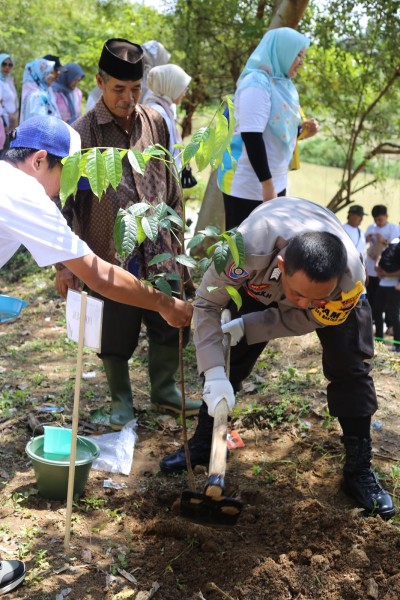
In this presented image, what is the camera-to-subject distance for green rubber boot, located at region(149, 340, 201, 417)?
4.13 metres

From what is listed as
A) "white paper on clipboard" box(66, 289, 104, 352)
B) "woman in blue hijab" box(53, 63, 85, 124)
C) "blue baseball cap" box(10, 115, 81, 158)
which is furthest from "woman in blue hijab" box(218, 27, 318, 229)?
"woman in blue hijab" box(53, 63, 85, 124)

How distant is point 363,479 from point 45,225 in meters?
1.92

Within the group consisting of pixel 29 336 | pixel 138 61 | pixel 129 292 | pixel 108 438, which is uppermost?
pixel 138 61

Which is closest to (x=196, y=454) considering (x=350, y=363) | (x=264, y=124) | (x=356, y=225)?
(x=350, y=363)

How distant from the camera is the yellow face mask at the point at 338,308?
289 cm

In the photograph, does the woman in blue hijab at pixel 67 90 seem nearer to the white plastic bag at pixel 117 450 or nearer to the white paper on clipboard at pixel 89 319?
the white plastic bag at pixel 117 450

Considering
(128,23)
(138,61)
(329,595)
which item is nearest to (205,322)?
(329,595)

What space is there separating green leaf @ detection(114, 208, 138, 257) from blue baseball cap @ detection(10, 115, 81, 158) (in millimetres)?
318

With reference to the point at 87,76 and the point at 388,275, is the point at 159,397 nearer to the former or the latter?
the point at 388,275

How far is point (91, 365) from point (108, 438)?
1273mm

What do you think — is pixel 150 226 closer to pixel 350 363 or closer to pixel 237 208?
Result: pixel 350 363

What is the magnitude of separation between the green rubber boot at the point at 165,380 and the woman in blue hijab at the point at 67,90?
5607mm

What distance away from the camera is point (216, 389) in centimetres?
296

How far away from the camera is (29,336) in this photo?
19.2ft
